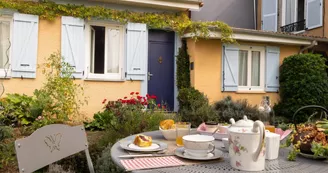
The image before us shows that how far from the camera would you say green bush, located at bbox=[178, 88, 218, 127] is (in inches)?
262

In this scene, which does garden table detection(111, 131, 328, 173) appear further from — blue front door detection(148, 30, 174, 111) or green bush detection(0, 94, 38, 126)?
blue front door detection(148, 30, 174, 111)

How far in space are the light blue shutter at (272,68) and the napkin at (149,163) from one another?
7.77 m

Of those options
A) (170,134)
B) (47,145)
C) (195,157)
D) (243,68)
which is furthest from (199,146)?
(243,68)

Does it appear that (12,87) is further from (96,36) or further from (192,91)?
(192,91)

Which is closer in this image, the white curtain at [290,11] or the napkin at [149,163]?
the napkin at [149,163]

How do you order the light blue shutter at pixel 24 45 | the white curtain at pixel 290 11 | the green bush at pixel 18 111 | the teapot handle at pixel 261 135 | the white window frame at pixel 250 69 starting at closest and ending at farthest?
the teapot handle at pixel 261 135 < the green bush at pixel 18 111 < the light blue shutter at pixel 24 45 < the white window frame at pixel 250 69 < the white curtain at pixel 290 11

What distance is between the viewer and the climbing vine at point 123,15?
652 centimetres

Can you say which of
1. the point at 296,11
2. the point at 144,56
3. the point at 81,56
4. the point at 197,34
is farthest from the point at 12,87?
the point at 296,11

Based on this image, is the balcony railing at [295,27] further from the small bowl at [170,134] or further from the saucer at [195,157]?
the saucer at [195,157]

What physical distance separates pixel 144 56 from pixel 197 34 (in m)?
1.51

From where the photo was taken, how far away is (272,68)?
8742 mm

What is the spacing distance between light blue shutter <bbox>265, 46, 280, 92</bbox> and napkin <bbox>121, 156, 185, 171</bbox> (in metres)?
7.77

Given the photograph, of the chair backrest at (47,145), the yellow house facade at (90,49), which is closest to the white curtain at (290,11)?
the yellow house facade at (90,49)

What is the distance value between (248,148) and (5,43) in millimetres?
6795
